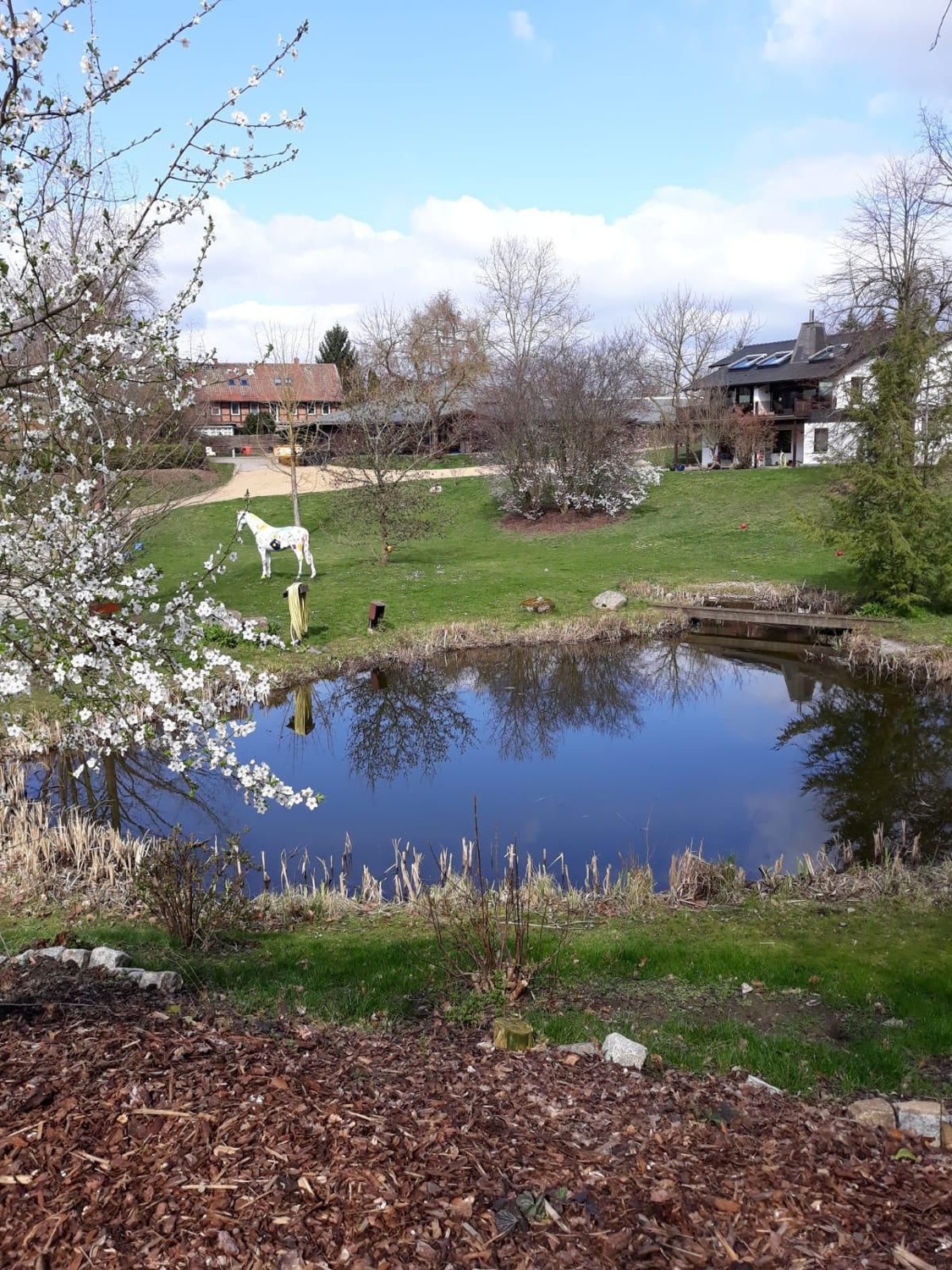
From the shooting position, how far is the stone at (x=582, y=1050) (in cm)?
513

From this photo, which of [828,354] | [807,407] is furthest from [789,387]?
[807,407]

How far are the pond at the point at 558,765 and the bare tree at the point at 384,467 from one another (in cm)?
827

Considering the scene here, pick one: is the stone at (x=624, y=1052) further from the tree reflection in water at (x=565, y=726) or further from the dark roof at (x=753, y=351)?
the dark roof at (x=753, y=351)

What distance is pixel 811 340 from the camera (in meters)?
49.3

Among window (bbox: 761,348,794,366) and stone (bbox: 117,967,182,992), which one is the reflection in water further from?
window (bbox: 761,348,794,366)

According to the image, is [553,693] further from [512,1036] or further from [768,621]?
[512,1036]

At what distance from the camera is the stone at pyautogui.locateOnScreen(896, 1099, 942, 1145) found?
4.31 metres

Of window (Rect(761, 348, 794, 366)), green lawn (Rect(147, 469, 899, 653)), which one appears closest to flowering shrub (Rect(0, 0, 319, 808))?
green lawn (Rect(147, 469, 899, 653))

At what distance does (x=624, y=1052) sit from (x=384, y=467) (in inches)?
822

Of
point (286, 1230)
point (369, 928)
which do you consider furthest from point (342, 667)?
point (286, 1230)

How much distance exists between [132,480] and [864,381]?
48.0 feet

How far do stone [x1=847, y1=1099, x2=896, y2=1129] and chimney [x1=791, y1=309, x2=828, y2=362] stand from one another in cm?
4954

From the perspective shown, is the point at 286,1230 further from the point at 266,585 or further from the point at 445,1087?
the point at 266,585

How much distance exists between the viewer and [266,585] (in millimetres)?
22750
